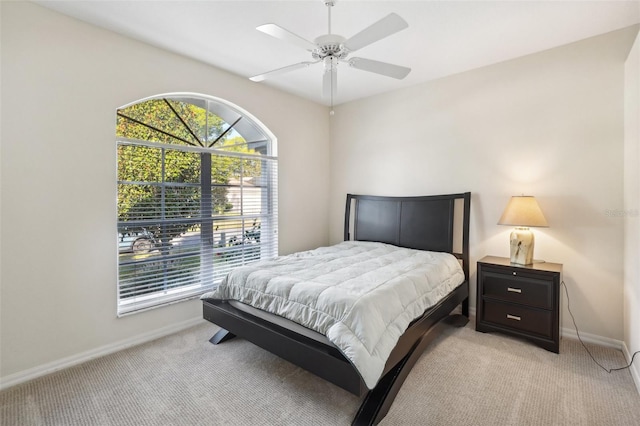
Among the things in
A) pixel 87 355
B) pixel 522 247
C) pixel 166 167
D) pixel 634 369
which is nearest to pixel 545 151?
pixel 522 247

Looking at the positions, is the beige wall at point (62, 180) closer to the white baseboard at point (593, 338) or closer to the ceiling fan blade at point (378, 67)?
the ceiling fan blade at point (378, 67)

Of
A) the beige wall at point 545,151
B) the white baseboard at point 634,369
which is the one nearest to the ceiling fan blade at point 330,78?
the beige wall at point 545,151

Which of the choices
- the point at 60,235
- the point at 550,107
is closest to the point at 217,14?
the point at 60,235

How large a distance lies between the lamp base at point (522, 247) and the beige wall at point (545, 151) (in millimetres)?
304

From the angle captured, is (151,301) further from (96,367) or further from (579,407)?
(579,407)

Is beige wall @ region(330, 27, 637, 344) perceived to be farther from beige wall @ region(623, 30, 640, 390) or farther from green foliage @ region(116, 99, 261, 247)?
green foliage @ region(116, 99, 261, 247)

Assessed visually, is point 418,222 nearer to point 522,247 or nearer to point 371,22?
point 522,247

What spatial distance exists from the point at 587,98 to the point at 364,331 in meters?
2.93

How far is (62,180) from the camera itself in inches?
92.7

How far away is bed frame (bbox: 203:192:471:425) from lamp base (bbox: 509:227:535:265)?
52cm

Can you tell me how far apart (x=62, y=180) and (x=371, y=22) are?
2.72 m

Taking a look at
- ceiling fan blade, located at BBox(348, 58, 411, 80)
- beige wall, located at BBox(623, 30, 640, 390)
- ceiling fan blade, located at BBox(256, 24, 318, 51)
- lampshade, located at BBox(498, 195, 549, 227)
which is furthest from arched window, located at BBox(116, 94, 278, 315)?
beige wall, located at BBox(623, 30, 640, 390)

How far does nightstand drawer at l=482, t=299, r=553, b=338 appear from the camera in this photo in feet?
8.45

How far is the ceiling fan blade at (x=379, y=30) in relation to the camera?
5.42ft
